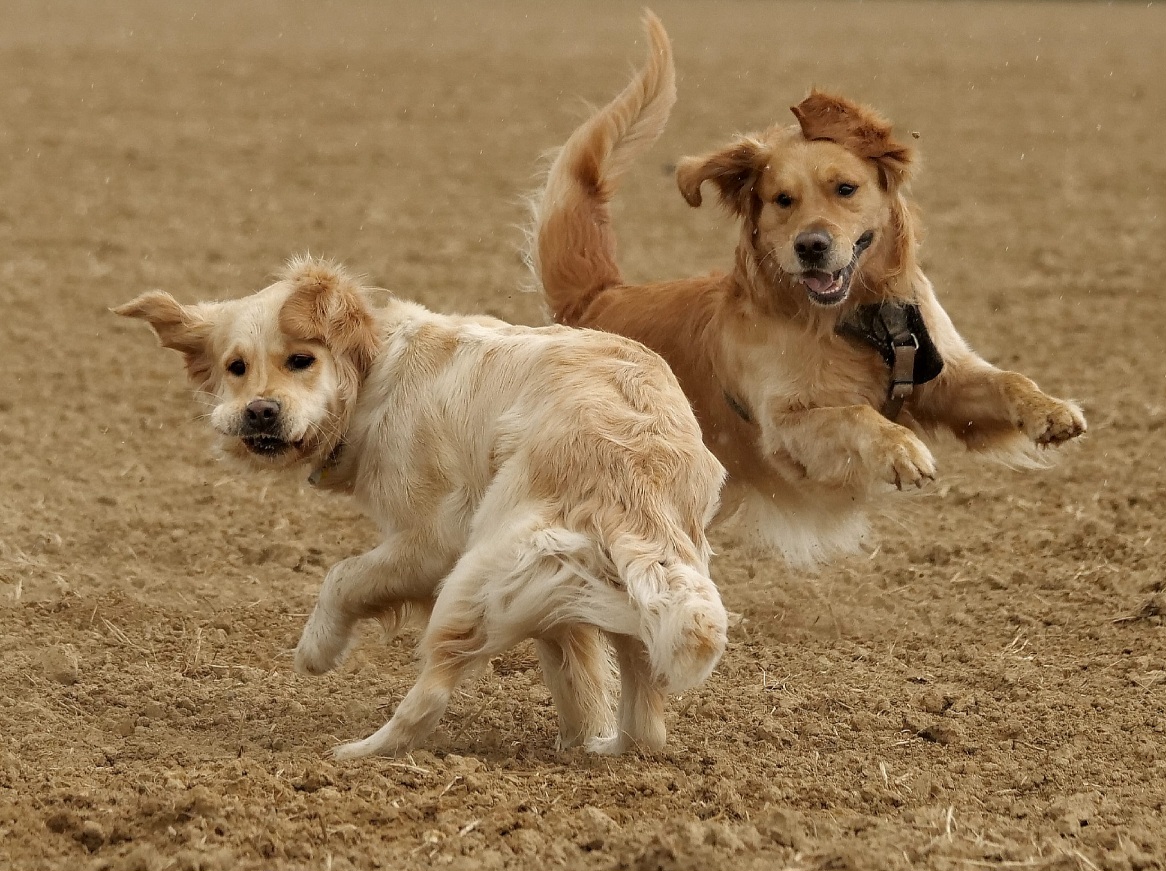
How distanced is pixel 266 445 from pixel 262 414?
171 millimetres

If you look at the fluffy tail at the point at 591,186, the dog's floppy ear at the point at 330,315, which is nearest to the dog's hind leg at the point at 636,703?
the dog's floppy ear at the point at 330,315

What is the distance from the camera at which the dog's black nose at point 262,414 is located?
459 cm

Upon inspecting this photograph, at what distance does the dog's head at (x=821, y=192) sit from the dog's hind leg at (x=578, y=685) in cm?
154

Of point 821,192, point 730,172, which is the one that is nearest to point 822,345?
point 821,192

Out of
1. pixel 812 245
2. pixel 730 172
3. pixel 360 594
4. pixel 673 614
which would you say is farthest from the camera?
pixel 730 172

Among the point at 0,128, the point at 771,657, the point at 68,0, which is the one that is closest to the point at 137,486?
the point at 771,657

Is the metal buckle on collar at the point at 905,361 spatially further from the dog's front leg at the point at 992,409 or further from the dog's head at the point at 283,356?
the dog's head at the point at 283,356

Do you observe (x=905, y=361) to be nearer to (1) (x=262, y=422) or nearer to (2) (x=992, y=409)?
(2) (x=992, y=409)

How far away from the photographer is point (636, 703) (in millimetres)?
4219

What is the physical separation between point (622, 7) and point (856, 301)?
2410cm

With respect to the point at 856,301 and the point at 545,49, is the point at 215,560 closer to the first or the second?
the point at 856,301

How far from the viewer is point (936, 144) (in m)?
14.6

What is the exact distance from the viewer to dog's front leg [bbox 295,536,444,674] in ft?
14.8

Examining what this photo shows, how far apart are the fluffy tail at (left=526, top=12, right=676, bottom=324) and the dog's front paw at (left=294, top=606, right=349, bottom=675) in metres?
1.89
